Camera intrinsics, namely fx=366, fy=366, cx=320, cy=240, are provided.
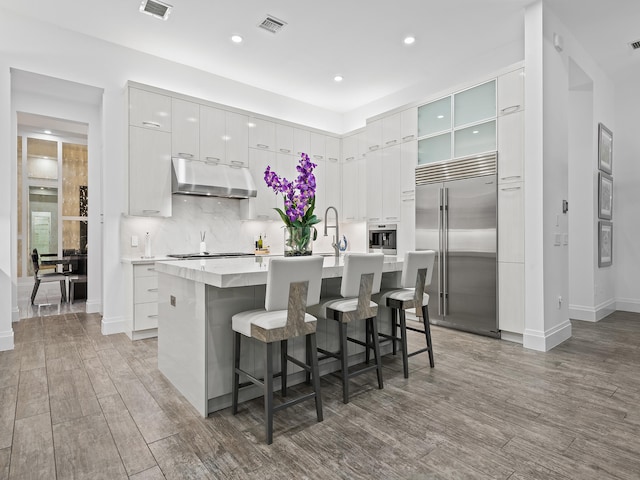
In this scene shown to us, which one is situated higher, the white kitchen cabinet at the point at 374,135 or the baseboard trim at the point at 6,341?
the white kitchen cabinet at the point at 374,135

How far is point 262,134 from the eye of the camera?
523 cm

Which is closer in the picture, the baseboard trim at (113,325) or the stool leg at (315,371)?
the stool leg at (315,371)

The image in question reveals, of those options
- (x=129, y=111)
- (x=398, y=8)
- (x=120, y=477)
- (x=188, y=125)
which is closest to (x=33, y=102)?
(x=129, y=111)

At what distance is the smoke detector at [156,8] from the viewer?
3.54 m

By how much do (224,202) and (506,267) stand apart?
366 cm

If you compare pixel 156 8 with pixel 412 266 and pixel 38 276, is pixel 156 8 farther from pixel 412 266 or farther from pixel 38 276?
pixel 38 276

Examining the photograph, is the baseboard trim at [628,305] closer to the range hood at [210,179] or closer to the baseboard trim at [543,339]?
the baseboard trim at [543,339]

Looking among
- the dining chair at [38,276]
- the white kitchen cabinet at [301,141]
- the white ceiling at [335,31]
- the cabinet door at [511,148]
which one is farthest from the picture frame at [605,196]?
the dining chair at [38,276]

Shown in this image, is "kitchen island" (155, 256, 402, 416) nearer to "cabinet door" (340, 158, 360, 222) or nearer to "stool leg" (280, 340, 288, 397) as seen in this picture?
"stool leg" (280, 340, 288, 397)

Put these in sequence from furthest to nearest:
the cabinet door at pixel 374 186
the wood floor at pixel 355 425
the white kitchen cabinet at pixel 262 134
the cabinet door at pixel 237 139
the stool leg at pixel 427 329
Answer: the cabinet door at pixel 374 186
the white kitchen cabinet at pixel 262 134
the cabinet door at pixel 237 139
the stool leg at pixel 427 329
the wood floor at pixel 355 425

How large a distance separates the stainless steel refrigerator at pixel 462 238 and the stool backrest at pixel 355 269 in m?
2.00

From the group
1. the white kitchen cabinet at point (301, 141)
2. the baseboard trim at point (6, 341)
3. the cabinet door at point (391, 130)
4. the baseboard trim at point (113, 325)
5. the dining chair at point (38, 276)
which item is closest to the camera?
the baseboard trim at point (6, 341)

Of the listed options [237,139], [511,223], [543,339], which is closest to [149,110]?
[237,139]

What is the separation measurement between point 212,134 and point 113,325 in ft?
8.52
